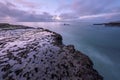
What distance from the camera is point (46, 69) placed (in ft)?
25.6

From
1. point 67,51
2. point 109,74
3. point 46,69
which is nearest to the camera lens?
point 46,69

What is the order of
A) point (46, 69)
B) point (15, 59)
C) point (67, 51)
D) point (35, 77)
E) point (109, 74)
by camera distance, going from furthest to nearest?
point (109, 74)
point (67, 51)
point (15, 59)
point (46, 69)
point (35, 77)

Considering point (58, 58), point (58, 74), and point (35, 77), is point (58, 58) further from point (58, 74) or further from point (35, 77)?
point (35, 77)

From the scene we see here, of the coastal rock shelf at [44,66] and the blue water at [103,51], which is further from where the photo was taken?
the blue water at [103,51]

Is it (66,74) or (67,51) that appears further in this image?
(67,51)

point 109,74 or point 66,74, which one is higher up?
point 66,74

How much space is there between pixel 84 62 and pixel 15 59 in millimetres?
5019

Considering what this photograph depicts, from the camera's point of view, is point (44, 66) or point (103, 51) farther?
point (103, 51)

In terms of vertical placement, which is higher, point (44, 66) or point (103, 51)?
point (44, 66)

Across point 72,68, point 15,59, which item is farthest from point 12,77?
point 72,68

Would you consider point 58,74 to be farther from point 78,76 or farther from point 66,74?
point 78,76

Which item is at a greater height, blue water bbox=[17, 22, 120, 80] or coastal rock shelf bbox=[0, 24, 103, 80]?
coastal rock shelf bbox=[0, 24, 103, 80]

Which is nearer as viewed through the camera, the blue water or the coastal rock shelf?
the coastal rock shelf

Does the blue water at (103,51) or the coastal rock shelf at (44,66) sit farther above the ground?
the coastal rock shelf at (44,66)
